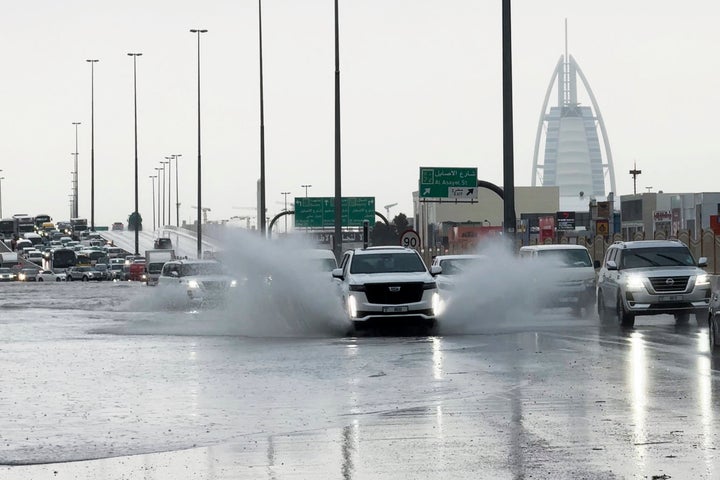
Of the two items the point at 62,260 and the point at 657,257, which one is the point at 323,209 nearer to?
the point at 62,260

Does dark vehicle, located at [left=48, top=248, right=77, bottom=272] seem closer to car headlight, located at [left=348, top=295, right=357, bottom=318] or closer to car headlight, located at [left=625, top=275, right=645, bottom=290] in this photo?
car headlight, located at [left=348, top=295, right=357, bottom=318]

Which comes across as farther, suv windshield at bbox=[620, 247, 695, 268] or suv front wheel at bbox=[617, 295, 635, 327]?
suv windshield at bbox=[620, 247, 695, 268]

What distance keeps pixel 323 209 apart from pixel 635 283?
57830 mm

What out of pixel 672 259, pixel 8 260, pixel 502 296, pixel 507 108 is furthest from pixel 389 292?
pixel 8 260

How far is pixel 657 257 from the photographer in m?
32.2

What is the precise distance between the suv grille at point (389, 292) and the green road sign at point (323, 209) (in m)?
56.9

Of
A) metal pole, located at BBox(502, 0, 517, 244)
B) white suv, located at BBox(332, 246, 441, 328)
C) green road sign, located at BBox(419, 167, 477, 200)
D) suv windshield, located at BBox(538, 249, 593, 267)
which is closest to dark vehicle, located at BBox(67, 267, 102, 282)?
green road sign, located at BBox(419, 167, 477, 200)

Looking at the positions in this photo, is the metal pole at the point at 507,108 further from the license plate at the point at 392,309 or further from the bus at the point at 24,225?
the bus at the point at 24,225

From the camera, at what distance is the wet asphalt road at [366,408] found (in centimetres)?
1156

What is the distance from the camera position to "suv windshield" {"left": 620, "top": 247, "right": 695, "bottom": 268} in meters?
32.0

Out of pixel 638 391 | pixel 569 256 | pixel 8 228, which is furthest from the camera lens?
pixel 8 228

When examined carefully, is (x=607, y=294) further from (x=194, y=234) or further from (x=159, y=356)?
(x=194, y=234)

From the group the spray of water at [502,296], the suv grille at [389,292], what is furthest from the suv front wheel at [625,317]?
the suv grille at [389,292]

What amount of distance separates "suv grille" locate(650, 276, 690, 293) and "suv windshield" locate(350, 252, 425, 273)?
4.79 metres
